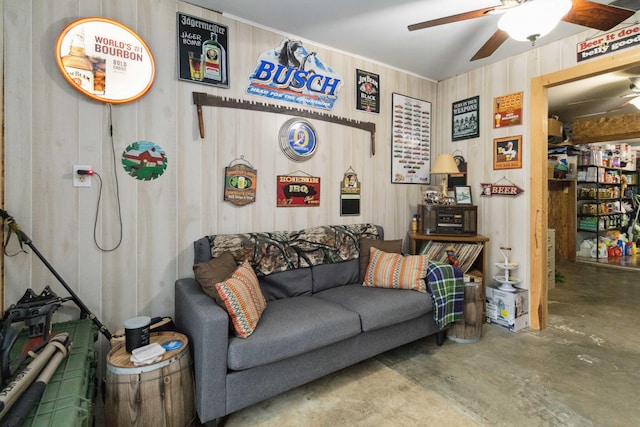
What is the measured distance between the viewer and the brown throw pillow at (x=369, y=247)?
9.23 ft

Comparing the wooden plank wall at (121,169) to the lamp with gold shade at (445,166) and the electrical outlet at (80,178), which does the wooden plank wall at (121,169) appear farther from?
the lamp with gold shade at (445,166)

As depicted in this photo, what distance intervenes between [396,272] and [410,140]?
1779mm

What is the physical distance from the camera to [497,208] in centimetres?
329

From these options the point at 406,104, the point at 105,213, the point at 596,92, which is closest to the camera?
the point at 105,213

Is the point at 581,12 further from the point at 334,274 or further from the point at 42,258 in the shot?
the point at 42,258

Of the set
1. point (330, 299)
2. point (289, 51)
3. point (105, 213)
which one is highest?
point (289, 51)

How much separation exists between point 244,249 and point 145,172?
0.86 meters

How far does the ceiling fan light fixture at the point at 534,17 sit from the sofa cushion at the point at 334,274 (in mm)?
1967

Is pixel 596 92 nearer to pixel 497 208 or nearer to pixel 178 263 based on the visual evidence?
pixel 497 208

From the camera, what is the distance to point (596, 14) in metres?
1.72

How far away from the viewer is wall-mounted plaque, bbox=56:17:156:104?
1903 mm

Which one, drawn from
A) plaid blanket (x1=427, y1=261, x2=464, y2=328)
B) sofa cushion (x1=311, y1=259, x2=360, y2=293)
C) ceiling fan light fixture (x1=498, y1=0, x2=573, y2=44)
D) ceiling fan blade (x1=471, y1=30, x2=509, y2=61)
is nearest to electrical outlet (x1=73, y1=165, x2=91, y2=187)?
sofa cushion (x1=311, y1=259, x2=360, y2=293)

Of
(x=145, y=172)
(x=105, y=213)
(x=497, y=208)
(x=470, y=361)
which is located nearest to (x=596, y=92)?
(x=497, y=208)

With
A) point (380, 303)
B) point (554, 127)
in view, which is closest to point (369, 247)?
point (380, 303)
